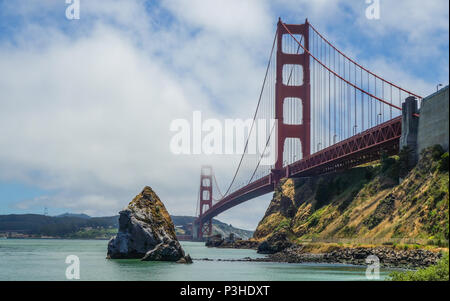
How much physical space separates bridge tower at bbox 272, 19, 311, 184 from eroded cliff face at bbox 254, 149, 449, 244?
17.7 ft

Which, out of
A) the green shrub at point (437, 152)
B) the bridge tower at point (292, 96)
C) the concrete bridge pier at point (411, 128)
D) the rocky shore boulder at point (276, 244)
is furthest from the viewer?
the bridge tower at point (292, 96)

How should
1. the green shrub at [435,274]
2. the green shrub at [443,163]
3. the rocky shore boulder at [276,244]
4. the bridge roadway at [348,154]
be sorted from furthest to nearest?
the rocky shore boulder at [276,244], the bridge roadway at [348,154], the green shrub at [443,163], the green shrub at [435,274]

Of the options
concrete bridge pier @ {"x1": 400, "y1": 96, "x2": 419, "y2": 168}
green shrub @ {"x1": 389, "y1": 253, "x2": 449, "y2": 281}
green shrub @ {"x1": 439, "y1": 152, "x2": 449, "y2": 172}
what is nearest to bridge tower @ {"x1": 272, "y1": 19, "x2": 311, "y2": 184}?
concrete bridge pier @ {"x1": 400, "y1": 96, "x2": 419, "y2": 168}

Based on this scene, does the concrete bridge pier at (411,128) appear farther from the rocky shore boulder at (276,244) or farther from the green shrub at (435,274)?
the green shrub at (435,274)

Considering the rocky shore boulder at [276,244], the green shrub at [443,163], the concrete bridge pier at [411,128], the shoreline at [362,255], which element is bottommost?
the rocky shore boulder at [276,244]

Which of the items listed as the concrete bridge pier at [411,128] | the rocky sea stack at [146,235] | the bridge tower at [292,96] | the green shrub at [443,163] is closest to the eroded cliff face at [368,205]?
the green shrub at [443,163]

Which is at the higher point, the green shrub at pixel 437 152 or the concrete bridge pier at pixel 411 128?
the concrete bridge pier at pixel 411 128

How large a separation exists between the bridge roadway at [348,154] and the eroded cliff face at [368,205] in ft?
5.31

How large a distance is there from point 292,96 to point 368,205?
125 ft

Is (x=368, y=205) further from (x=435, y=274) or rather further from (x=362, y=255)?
(x=435, y=274)

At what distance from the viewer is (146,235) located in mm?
50781

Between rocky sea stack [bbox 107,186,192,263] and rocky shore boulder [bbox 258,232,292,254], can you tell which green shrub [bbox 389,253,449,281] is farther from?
rocky shore boulder [bbox 258,232,292,254]

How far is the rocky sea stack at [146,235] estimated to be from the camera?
165ft

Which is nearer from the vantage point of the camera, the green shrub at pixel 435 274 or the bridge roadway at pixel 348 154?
the green shrub at pixel 435 274
